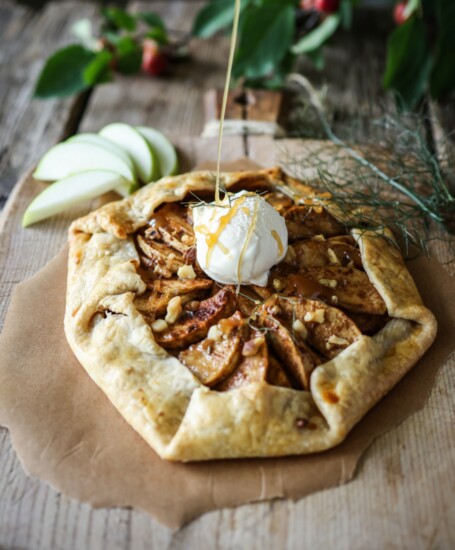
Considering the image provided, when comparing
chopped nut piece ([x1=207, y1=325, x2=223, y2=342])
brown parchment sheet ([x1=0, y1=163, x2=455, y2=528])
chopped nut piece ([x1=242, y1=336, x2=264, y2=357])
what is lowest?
brown parchment sheet ([x1=0, y1=163, x2=455, y2=528])

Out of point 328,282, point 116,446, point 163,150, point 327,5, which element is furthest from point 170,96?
point 116,446

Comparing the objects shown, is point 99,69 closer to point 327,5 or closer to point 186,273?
point 327,5

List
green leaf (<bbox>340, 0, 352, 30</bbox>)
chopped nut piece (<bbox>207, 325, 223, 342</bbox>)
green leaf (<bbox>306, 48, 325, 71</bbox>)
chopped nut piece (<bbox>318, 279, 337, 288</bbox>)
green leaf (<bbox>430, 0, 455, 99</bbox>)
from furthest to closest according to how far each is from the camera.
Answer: green leaf (<bbox>306, 48, 325, 71</bbox>)
green leaf (<bbox>340, 0, 352, 30</bbox>)
green leaf (<bbox>430, 0, 455, 99</bbox>)
chopped nut piece (<bbox>318, 279, 337, 288</bbox>)
chopped nut piece (<bbox>207, 325, 223, 342</bbox>)

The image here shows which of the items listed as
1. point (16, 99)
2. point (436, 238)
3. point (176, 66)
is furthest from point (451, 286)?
point (16, 99)

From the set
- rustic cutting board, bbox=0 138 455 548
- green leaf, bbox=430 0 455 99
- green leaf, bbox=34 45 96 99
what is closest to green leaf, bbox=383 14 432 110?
green leaf, bbox=430 0 455 99

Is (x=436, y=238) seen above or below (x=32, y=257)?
above

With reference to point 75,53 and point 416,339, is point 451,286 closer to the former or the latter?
point 416,339

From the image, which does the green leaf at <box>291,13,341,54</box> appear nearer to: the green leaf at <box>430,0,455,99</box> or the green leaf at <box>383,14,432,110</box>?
the green leaf at <box>383,14,432,110</box>
